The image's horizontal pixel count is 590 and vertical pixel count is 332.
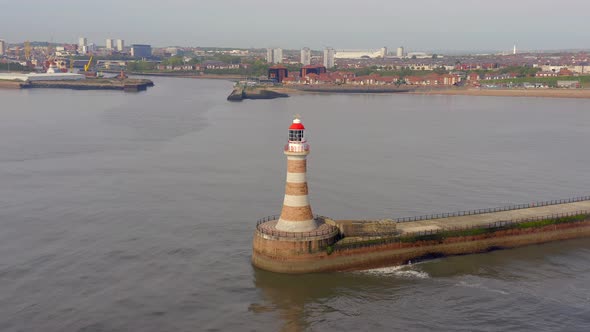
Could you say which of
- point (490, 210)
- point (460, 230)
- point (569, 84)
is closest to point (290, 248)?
point (460, 230)

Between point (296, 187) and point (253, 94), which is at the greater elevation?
point (253, 94)

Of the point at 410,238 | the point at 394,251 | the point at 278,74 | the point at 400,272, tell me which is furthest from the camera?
the point at 278,74

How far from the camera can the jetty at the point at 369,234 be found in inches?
939

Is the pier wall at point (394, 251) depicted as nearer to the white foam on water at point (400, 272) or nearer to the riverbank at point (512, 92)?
the white foam on water at point (400, 272)

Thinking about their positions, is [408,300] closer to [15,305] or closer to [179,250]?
[179,250]

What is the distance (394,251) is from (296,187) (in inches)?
196

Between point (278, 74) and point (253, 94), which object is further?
point (278, 74)

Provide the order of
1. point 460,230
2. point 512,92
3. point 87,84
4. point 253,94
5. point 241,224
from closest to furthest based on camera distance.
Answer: point 460,230, point 241,224, point 253,94, point 512,92, point 87,84

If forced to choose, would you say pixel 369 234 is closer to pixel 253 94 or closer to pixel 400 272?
pixel 400 272

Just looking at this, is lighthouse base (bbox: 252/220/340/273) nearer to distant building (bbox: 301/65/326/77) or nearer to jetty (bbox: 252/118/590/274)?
jetty (bbox: 252/118/590/274)

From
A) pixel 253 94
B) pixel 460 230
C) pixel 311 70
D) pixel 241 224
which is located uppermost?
pixel 311 70

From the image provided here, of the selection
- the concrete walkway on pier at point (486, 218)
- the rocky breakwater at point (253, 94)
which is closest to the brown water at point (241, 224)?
the concrete walkway on pier at point (486, 218)

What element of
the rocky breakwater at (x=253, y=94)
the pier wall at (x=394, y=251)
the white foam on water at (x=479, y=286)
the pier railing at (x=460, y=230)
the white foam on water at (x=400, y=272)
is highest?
the rocky breakwater at (x=253, y=94)

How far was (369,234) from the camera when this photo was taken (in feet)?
82.6
